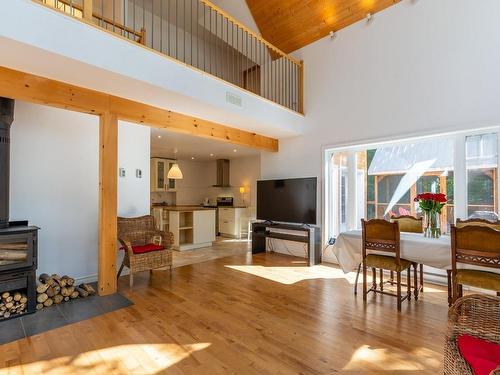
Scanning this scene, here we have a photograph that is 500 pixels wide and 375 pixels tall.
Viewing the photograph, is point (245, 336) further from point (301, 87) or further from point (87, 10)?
point (301, 87)

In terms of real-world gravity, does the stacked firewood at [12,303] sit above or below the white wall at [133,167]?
below

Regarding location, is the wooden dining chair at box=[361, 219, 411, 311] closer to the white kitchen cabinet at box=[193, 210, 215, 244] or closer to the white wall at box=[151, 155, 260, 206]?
the white kitchen cabinet at box=[193, 210, 215, 244]

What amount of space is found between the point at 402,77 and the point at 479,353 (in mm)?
3935

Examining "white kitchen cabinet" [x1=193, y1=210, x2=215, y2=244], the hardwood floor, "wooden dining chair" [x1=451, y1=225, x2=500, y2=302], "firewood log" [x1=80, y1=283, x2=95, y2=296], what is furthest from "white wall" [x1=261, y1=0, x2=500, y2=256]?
"firewood log" [x1=80, y1=283, x2=95, y2=296]

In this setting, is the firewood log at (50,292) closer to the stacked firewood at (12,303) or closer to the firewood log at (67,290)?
the firewood log at (67,290)

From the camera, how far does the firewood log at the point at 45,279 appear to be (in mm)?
3137

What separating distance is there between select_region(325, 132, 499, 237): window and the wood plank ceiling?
2.19 meters

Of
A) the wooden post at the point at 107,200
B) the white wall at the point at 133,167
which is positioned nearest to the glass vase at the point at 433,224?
the wooden post at the point at 107,200

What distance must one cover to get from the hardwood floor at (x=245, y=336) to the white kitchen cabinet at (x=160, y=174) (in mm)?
4511

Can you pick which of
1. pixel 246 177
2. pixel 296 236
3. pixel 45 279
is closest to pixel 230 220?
pixel 246 177

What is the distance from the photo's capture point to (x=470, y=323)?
4.99ft

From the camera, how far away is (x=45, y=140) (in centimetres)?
344

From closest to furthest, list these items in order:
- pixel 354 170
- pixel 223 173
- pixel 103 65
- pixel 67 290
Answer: pixel 103 65 < pixel 67 290 < pixel 354 170 < pixel 223 173

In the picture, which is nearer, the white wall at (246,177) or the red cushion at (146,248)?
the red cushion at (146,248)
